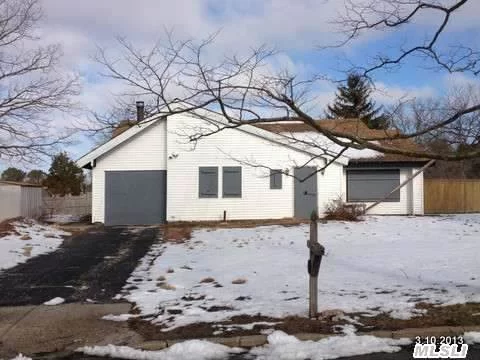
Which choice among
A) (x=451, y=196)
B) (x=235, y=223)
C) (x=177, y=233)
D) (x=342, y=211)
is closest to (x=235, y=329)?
(x=177, y=233)

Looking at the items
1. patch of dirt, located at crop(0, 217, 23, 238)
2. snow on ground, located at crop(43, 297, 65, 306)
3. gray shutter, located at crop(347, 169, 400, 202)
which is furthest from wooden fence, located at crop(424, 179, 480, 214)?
snow on ground, located at crop(43, 297, 65, 306)

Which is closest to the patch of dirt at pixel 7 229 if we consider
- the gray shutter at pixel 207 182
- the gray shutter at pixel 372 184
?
the gray shutter at pixel 207 182

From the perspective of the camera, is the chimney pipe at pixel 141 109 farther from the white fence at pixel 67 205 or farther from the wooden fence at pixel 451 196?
the white fence at pixel 67 205

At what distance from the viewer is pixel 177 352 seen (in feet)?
20.6

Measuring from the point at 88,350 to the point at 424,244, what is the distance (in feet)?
35.8

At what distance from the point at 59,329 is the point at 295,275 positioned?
467cm

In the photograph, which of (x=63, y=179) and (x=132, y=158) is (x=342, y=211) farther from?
(x=63, y=179)

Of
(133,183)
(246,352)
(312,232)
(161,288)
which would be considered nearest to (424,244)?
(161,288)

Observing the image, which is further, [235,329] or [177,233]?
[177,233]

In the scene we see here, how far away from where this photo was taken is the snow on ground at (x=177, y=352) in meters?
6.17

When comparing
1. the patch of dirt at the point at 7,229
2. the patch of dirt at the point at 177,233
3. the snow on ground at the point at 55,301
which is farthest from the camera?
the patch of dirt at the point at 177,233

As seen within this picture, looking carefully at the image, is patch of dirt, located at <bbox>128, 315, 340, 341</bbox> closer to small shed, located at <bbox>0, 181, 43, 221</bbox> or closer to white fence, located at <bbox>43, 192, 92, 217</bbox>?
small shed, located at <bbox>0, 181, 43, 221</bbox>

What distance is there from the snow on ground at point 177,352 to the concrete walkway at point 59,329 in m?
0.29

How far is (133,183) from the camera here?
25391 mm
